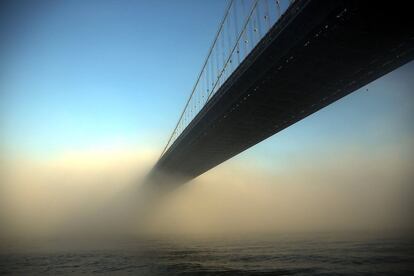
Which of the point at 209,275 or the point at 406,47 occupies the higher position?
the point at 406,47

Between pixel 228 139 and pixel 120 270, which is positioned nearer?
pixel 120 270

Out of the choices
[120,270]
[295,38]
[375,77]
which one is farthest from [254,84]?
[120,270]

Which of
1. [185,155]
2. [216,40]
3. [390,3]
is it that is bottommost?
[390,3]

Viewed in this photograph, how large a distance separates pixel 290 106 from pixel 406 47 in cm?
1102

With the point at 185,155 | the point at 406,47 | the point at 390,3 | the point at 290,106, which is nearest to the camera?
the point at 390,3

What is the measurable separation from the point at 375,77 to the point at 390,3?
8.40 metres

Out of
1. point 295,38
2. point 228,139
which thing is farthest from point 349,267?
point 228,139

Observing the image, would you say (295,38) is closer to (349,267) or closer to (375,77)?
(375,77)

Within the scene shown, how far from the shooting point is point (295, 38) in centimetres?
1984

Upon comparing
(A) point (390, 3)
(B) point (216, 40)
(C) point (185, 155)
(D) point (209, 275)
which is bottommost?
(D) point (209, 275)

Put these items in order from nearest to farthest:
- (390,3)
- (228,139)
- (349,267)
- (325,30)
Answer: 1. (390,3)
2. (325,30)
3. (349,267)
4. (228,139)

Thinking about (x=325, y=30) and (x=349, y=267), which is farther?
(x=349, y=267)

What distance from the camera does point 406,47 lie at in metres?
20.8

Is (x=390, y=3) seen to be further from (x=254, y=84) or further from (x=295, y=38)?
(x=254, y=84)
